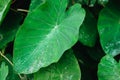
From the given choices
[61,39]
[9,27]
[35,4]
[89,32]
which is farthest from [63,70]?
[9,27]

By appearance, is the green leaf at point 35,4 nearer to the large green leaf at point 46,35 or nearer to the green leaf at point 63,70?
the large green leaf at point 46,35

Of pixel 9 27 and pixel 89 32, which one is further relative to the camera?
pixel 9 27

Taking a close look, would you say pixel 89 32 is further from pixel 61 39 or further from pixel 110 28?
pixel 61 39

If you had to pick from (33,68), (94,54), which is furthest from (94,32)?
(33,68)

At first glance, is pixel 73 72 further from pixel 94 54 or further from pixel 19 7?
pixel 19 7

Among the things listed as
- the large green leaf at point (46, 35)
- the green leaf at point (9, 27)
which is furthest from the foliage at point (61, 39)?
the green leaf at point (9, 27)

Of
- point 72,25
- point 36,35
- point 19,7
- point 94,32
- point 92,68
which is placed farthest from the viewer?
point 19,7

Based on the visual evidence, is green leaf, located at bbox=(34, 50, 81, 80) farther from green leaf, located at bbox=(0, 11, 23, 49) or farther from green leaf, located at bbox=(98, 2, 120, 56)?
green leaf, located at bbox=(0, 11, 23, 49)

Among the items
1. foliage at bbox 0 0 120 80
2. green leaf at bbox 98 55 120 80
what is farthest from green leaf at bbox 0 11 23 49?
green leaf at bbox 98 55 120 80
